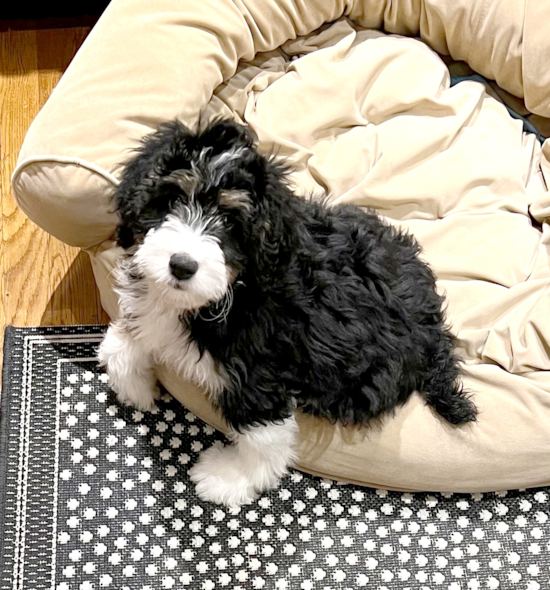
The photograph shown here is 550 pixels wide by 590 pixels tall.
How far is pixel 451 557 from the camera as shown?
2.15 m

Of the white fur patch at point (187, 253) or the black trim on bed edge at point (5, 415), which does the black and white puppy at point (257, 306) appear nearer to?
the white fur patch at point (187, 253)

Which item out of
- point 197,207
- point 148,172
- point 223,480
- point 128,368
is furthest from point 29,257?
point 197,207

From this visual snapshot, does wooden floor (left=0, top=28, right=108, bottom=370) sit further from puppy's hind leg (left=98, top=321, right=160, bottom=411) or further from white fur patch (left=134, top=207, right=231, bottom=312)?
white fur patch (left=134, top=207, right=231, bottom=312)

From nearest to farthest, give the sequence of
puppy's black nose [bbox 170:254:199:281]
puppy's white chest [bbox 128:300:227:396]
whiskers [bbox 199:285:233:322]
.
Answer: puppy's black nose [bbox 170:254:199:281] < whiskers [bbox 199:285:233:322] < puppy's white chest [bbox 128:300:227:396]

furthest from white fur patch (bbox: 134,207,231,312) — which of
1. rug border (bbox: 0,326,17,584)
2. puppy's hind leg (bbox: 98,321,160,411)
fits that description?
rug border (bbox: 0,326,17,584)

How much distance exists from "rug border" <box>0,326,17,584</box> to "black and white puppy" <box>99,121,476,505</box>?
1.08ft

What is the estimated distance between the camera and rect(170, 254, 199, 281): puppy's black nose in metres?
1.40

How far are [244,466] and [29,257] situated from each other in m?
1.12

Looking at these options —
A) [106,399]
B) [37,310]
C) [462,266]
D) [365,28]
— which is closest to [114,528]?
[106,399]

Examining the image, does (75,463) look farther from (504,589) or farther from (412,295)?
(504,589)

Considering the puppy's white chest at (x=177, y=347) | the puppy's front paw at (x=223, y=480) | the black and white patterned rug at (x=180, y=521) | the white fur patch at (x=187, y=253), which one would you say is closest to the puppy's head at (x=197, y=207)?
the white fur patch at (x=187, y=253)

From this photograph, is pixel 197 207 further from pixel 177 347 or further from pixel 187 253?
pixel 177 347

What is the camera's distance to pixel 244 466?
206 centimetres

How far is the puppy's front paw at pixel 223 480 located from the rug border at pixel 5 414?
1.86 ft
